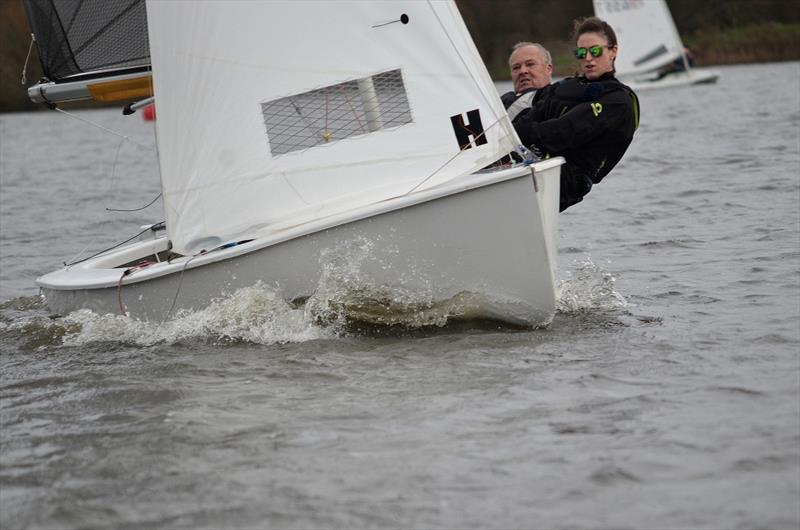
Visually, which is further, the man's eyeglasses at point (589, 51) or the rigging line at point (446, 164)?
the man's eyeglasses at point (589, 51)

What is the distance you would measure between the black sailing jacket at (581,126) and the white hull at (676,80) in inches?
1037

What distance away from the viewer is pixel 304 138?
18.2 ft

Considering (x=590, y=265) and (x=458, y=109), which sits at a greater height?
(x=458, y=109)

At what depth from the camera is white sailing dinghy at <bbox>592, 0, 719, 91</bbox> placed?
2983 cm

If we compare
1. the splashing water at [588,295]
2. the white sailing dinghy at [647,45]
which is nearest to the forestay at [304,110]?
the splashing water at [588,295]

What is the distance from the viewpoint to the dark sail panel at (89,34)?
6195mm

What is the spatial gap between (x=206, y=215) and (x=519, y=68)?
6.01ft

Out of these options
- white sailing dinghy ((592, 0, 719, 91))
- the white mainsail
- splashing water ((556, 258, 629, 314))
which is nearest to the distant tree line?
white sailing dinghy ((592, 0, 719, 91))

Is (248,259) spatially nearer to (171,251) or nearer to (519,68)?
(171,251)

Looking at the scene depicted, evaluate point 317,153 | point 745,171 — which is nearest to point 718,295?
point 317,153

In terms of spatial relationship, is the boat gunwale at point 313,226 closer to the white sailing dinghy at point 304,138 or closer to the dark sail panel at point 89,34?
the white sailing dinghy at point 304,138

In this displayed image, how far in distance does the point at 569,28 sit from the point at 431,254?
39.4 meters

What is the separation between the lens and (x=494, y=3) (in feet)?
151

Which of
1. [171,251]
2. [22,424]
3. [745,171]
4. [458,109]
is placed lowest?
[745,171]
